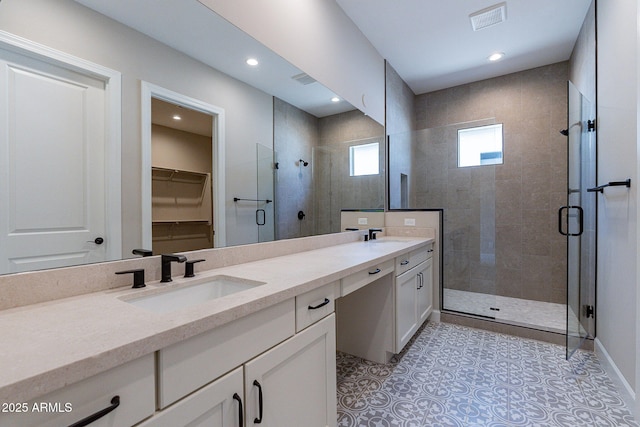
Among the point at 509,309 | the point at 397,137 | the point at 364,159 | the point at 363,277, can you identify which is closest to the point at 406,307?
the point at 363,277

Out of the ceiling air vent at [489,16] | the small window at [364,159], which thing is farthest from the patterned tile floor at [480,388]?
the ceiling air vent at [489,16]

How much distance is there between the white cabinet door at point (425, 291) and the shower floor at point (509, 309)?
0.34 metres

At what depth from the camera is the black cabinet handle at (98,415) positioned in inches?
19.7

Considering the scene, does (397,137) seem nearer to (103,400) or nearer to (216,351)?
(216,351)

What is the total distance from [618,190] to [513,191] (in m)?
1.78

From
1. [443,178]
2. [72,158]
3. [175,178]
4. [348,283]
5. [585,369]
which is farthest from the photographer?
[443,178]

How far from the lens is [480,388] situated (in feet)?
5.78

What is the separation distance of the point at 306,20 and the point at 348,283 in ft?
6.02

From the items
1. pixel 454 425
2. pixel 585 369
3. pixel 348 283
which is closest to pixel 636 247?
pixel 585 369

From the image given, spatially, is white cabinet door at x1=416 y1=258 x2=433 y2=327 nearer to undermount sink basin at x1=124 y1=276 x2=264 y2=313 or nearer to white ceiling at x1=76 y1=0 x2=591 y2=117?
white ceiling at x1=76 y1=0 x2=591 y2=117

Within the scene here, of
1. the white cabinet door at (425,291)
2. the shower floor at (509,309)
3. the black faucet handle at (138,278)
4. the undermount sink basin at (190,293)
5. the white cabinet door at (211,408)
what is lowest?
the shower floor at (509,309)

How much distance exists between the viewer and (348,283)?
1.43 m

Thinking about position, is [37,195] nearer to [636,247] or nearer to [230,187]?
[230,187]

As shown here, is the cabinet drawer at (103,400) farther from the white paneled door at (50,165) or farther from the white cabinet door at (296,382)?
the white paneled door at (50,165)
